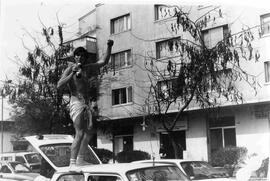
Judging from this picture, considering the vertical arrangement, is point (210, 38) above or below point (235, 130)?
above

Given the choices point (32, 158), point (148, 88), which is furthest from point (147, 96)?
point (32, 158)

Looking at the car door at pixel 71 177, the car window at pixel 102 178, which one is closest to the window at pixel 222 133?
the car door at pixel 71 177

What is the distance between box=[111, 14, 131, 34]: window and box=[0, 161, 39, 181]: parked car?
16.2 meters

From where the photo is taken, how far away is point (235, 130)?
70.0 feet

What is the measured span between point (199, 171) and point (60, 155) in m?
3.51

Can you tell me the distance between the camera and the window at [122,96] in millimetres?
26541

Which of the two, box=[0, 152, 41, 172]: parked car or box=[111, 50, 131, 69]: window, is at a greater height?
box=[111, 50, 131, 69]: window

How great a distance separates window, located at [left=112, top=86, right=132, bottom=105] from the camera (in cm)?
2654

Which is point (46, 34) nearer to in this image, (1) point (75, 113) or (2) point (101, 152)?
(2) point (101, 152)

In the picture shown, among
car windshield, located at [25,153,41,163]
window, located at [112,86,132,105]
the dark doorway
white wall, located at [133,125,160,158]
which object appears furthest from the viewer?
window, located at [112,86,132,105]

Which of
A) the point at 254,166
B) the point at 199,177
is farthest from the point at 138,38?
the point at 254,166

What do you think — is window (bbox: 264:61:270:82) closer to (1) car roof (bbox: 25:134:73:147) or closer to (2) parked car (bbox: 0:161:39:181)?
(2) parked car (bbox: 0:161:39:181)

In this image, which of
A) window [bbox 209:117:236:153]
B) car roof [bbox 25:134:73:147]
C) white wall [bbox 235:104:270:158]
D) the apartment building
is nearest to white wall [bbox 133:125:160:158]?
the apartment building

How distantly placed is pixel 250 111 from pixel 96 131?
38.2 feet
